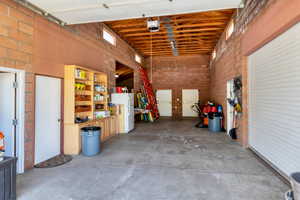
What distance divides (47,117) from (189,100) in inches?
358

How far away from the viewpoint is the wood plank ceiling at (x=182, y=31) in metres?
5.78

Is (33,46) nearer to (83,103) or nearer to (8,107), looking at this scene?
(8,107)

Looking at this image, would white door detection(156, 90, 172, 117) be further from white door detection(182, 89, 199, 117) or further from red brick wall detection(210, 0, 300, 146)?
red brick wall detection(210, 0, 300, 146)

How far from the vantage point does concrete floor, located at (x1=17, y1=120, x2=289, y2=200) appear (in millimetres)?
2408

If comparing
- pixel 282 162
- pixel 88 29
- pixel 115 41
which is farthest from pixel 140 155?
pixel 115 41

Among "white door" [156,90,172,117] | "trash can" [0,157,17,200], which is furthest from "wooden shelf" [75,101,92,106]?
"white door" [156,90,172,117]

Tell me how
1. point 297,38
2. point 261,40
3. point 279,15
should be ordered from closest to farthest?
point 297,38 → point 279,15 → point 261,40

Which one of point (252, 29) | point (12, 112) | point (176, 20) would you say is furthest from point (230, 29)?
point (12, 112)

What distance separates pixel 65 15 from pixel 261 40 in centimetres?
429

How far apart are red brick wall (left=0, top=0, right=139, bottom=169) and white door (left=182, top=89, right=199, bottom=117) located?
756cm

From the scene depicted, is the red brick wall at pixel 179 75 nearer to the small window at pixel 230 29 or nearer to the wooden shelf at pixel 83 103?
the small window at pixel 230 29

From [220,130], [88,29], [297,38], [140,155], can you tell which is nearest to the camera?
[297,38]

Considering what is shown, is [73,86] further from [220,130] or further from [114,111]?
[220,130]

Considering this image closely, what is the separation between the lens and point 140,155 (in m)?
4.11
